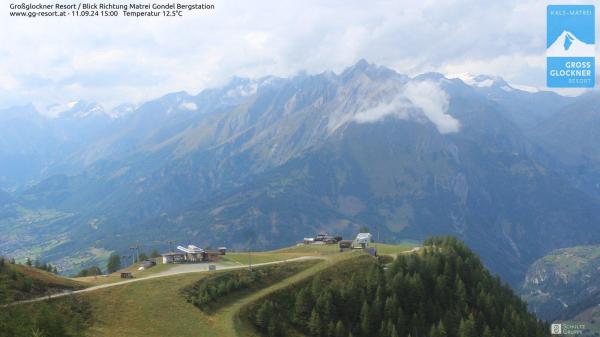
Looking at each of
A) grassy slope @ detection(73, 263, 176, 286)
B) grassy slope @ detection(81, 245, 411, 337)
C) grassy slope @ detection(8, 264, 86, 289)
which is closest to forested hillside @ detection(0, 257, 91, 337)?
grassy slope @ detection(8, 264, 86, 289)

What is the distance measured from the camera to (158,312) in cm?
11162

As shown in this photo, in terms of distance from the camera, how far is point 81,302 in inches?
4375

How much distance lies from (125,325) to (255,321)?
27412 millimetres

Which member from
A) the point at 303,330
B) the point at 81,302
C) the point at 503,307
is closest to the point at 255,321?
the point at 303,330

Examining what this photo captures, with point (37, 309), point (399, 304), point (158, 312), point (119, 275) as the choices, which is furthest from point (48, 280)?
point (399, 304)

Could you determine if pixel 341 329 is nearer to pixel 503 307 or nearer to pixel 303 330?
pixel 303 330

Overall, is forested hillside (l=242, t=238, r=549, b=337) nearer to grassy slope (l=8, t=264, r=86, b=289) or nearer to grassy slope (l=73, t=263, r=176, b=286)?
grassy slope (l=8, t=264, r=86, b=289)

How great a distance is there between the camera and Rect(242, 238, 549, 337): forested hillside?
122062mm

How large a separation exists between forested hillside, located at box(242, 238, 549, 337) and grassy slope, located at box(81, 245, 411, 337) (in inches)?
269

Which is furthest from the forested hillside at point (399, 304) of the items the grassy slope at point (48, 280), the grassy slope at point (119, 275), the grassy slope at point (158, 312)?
the grassy slope at point (119, 275)

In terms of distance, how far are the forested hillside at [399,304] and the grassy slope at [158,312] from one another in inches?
269

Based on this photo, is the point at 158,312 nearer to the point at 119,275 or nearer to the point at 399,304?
the point at 119,275

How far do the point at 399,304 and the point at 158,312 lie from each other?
189 ft

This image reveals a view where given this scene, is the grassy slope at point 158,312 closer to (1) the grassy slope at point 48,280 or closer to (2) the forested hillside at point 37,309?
(2) the forested hillside at point 37,309
